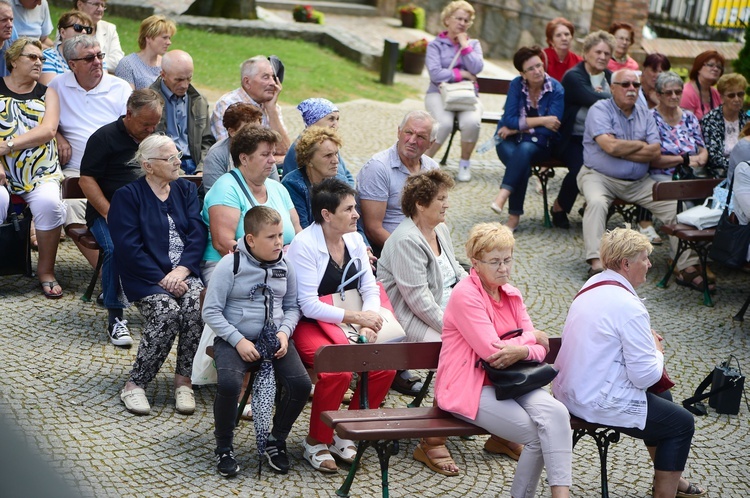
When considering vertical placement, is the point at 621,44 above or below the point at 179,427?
above

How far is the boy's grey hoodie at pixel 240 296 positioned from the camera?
4.87 metres

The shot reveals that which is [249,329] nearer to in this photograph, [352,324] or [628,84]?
[352,324]

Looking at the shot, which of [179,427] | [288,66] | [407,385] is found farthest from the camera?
[288,66]

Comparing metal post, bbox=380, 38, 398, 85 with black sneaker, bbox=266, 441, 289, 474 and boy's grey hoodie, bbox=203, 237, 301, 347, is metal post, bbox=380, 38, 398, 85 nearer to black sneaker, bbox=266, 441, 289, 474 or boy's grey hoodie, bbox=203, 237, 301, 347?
boy's grey hoodie, bbox=203, 237, 301, 347

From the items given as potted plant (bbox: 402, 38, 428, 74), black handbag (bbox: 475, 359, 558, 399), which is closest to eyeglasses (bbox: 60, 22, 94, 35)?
black handbag (bbox: 475, 359, 558, 399)

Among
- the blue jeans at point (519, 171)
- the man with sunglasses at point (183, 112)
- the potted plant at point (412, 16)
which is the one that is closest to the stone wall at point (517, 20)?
the potted plant at point (412, 16)

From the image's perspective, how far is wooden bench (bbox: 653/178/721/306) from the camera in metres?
8.06

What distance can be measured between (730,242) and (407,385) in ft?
10.7

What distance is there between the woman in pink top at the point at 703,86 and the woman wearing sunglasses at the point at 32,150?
6.21 meters

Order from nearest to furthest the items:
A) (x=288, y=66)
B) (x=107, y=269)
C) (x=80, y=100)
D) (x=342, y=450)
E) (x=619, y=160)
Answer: (x=342, y=450), (x=107, y=269), (x=80, y=100), (x=619, y=160), (x=288, y=66)

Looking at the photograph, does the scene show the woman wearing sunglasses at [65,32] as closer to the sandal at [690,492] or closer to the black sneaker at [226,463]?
the black sneaker at [226,463]

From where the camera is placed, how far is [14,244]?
21.7 feet

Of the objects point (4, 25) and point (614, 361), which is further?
point (4, 25)

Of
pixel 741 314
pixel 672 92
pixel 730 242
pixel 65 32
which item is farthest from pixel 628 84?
pixel 65 32
